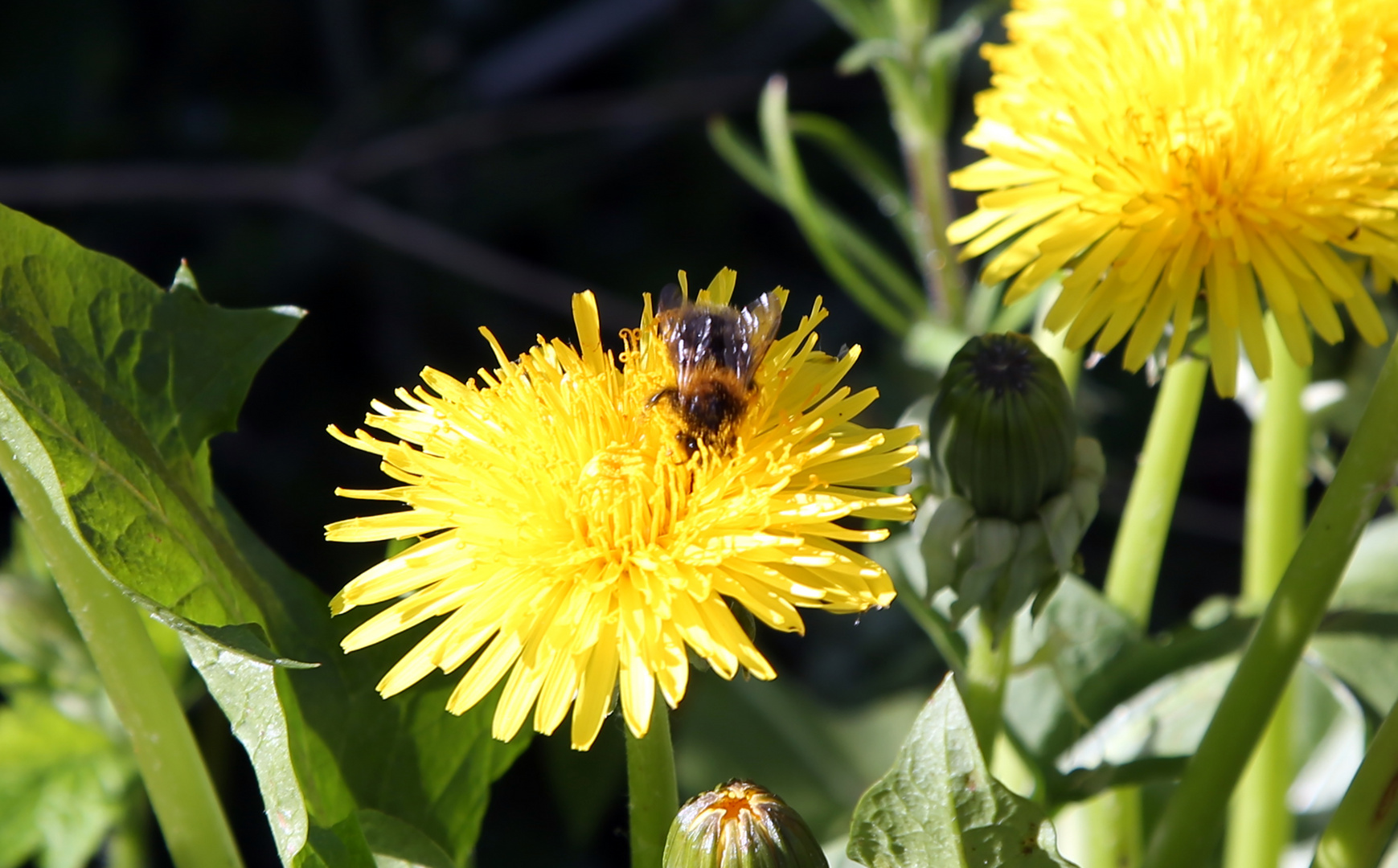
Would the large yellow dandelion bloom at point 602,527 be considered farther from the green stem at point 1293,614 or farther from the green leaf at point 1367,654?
the green leaf at point 1367,654

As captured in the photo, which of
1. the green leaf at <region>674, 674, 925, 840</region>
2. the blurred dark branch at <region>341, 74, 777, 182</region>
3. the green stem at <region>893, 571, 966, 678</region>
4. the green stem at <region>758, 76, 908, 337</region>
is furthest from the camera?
the blurred dark branch at <region>341, 74, 777, 182</region>

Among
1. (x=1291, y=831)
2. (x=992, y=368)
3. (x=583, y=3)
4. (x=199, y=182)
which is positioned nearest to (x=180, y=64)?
(x=199, y=182)

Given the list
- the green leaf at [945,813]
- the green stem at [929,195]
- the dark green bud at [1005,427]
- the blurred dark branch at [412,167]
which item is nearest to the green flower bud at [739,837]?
the green leaf at [945,813]

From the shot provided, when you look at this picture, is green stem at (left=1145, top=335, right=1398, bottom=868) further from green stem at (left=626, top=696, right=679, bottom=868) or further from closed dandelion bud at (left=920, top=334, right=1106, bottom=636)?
green stem at (left=626, top=696, right=679, bottom=868)

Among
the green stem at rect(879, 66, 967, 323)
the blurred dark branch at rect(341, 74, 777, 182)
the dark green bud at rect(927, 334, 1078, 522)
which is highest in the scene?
the blurred dark branch at rect(341, 74, 777, 182)

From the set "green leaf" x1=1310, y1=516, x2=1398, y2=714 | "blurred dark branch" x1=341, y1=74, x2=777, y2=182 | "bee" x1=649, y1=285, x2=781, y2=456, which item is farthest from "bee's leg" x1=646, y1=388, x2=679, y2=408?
"blurred dark branch" x1=341, y1=74, x2=777, y2=182

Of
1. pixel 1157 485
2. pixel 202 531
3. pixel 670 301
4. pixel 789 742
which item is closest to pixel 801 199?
pixel 670 301

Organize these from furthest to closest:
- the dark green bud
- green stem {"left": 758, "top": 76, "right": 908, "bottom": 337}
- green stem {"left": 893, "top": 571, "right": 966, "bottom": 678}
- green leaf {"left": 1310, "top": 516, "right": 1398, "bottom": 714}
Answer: green stem {"left": 758, "top": 76, "right": 908, "bottom": 337}
green leaf {"left": 1310, "top": 516, "right": 1398, "bottom": 714}
green stem {"left": 893, "top": 571, "right": 966, "bottom": 678}
the dark green bud
